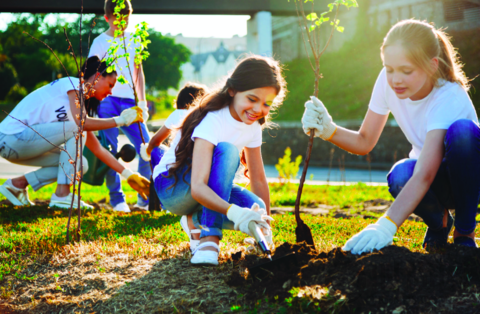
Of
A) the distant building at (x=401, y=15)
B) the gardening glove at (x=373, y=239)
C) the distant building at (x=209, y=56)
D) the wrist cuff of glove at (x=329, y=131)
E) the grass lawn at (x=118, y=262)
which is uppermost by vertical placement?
the distant building at (x=209, y=56)

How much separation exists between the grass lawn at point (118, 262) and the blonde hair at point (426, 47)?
3.43 feet

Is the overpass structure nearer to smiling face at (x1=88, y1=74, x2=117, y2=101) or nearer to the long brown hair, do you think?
smiling face at (x1=88, y1=74, x2=117, y2=101)

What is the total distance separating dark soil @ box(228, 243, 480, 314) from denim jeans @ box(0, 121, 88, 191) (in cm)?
284

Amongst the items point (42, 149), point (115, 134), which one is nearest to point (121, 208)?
point (115, 134)

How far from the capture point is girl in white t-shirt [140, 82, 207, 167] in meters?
3.50

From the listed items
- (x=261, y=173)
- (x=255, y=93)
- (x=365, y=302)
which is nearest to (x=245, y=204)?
(x=261, y=173)

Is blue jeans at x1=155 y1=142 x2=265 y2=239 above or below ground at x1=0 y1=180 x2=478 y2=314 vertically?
above

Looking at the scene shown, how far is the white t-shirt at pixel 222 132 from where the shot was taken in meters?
2.34

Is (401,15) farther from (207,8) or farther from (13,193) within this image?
(13,193)

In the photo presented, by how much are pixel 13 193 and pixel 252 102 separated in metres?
3.34

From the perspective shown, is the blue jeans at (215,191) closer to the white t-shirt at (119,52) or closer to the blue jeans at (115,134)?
the blue jeans at (115,134)

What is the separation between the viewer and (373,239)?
1884mm

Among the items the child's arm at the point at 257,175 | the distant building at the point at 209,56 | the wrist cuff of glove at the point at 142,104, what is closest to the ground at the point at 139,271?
the child's arm at the point at 257,175

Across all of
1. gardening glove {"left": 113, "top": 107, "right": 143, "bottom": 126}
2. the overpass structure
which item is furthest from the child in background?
the overpass structure
